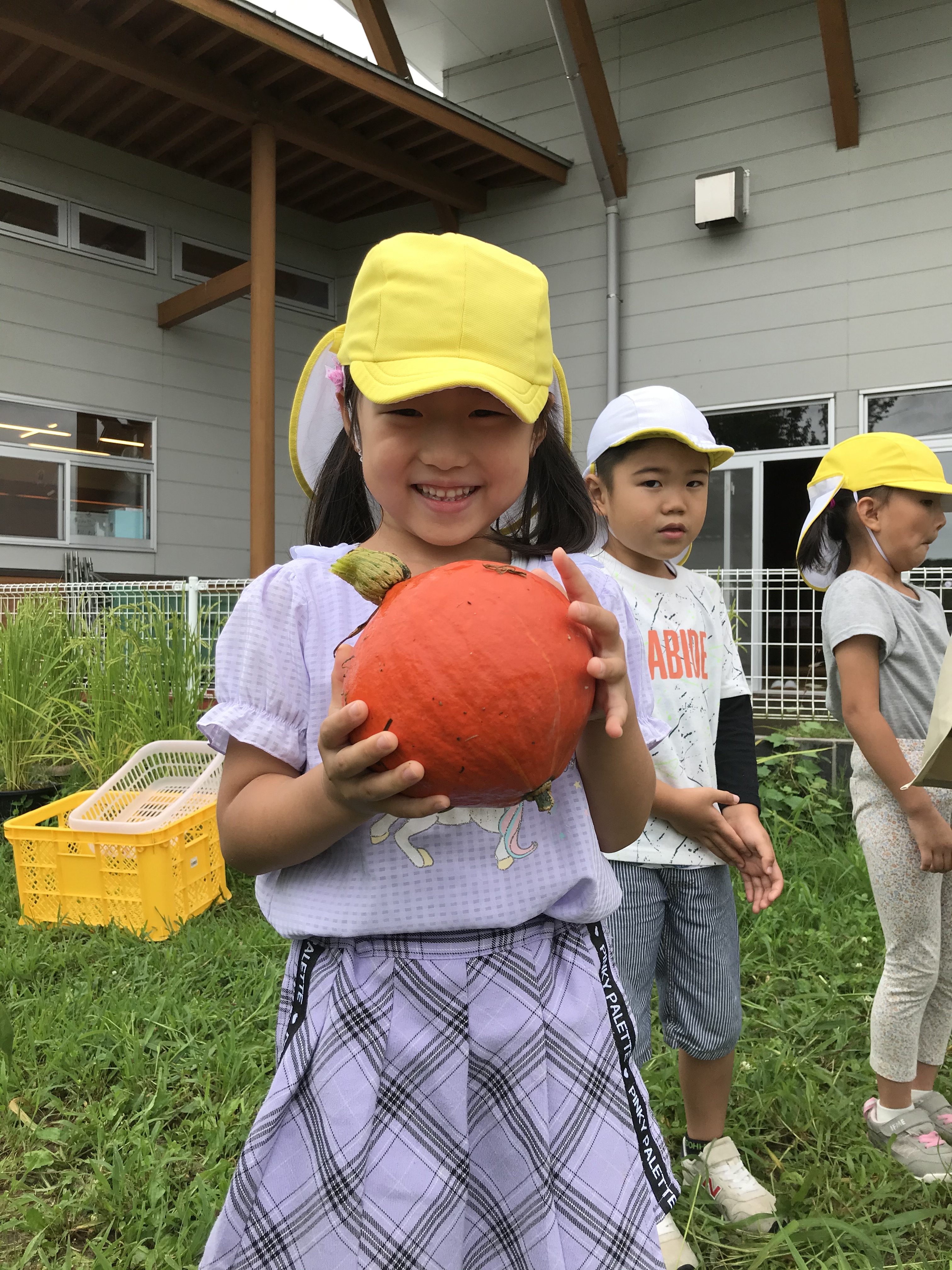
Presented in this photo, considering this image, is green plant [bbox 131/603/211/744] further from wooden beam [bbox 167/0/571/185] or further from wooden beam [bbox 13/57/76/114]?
wooden beam [bbox 13/57/76/114]

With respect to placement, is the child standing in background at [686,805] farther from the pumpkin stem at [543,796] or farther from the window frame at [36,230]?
the window frame at [36,230]

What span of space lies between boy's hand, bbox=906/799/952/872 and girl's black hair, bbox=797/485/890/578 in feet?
2.21

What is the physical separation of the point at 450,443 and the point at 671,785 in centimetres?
103

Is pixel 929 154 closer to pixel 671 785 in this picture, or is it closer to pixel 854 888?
pixel 854 888

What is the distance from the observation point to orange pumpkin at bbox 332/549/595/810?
35.9 inches

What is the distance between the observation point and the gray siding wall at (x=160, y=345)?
29.0 ft

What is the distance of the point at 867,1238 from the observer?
1895 millimetres

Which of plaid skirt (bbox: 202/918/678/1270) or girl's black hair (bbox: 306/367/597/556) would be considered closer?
plaid skirt (bbox: 202/918/678/1270)

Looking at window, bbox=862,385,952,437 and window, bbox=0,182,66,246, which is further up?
window, bbox=0,182,66,246

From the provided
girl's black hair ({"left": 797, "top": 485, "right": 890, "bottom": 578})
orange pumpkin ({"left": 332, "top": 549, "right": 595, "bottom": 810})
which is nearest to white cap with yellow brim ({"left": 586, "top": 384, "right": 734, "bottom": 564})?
girl's black hair ({"left": 797, "top": 485, "right": 890, "bottom": 578})

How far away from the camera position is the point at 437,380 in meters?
1.04

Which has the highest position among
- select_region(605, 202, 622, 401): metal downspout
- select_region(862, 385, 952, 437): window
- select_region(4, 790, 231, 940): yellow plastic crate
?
select_region(605, 202, 622, 401): metal downspout

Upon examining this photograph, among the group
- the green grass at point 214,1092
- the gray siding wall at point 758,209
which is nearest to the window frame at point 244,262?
the gray siding wall at point 758,209

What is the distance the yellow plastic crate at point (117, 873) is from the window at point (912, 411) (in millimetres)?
5995
